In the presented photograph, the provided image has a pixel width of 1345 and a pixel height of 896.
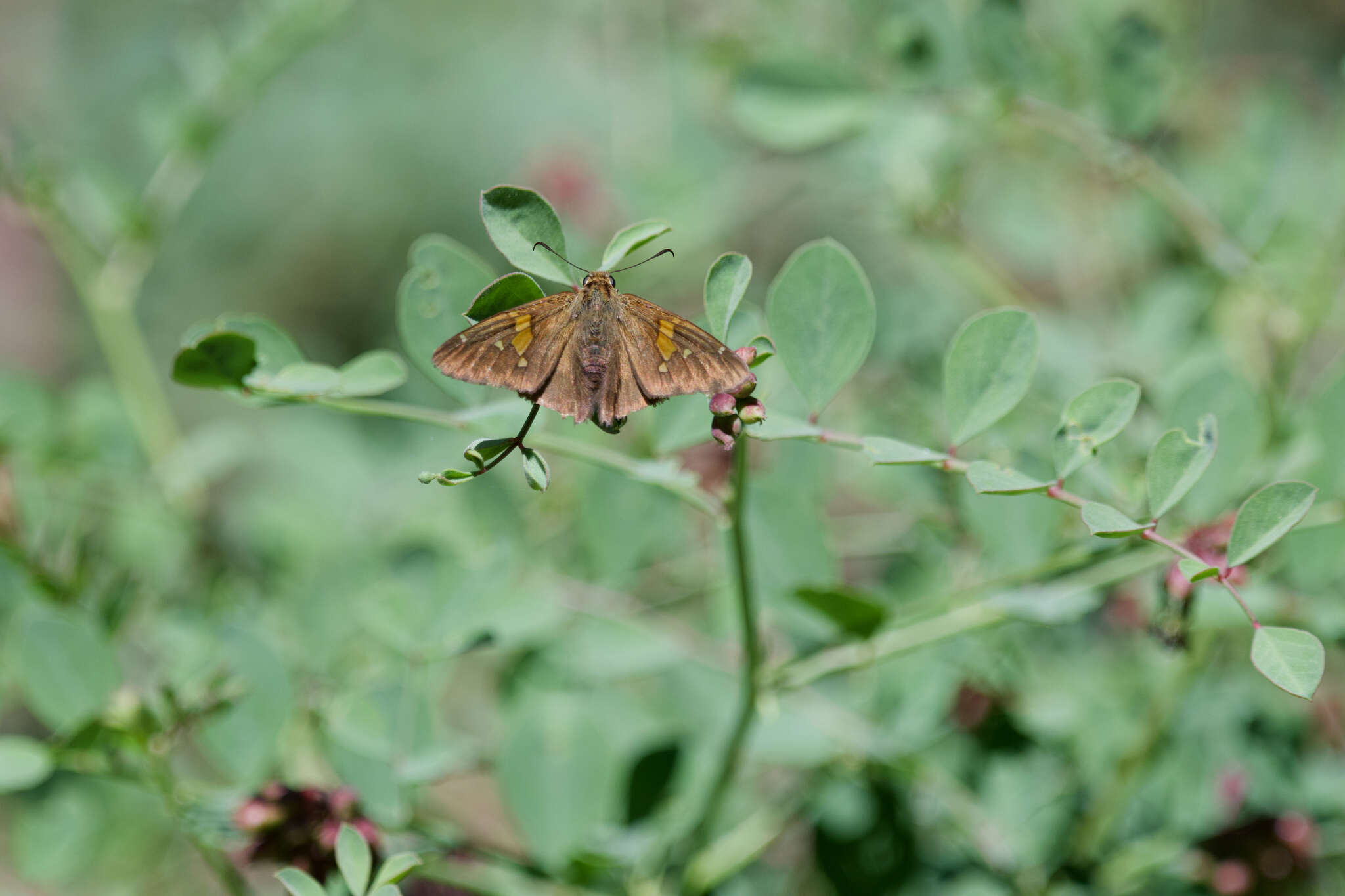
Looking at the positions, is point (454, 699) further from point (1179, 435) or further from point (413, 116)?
point (413, 116)

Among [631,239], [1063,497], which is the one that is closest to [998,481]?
[1063,497]

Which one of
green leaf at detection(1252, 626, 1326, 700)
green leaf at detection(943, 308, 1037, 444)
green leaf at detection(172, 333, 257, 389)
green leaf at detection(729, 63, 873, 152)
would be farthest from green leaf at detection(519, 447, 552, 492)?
green leaf at detection(729, 63, 873, 152)

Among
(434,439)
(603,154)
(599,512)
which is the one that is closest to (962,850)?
(599,512)

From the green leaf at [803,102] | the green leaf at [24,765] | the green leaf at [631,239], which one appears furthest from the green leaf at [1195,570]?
the green leaf at [24,765]

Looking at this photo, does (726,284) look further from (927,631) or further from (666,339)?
(927,631)

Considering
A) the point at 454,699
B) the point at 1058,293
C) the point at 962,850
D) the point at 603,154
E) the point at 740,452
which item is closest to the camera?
the point at 740,452

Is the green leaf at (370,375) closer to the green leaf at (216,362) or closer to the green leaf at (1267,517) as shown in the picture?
the green leaf at (216,362)
